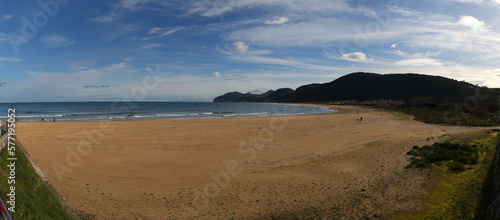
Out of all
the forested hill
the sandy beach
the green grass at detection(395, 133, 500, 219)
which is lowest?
the sandy beach

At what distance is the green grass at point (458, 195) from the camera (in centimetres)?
519

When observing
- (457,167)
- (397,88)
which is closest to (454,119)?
(457,167)

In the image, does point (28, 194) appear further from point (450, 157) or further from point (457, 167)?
point (450, 157)

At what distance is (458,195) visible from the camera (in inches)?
240

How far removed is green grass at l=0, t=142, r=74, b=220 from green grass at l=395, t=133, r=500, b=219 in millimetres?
7066

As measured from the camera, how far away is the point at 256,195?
784 centimetres

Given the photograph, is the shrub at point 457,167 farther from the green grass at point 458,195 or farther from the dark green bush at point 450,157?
the green grass at point 458,195

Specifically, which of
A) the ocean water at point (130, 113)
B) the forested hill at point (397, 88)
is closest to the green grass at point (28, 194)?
the ocean water at point (130, 113)

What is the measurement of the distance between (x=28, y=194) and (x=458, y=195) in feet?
30.3

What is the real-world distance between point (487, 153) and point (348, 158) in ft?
16.7

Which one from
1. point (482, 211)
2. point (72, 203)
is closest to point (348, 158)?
point (482, 211)

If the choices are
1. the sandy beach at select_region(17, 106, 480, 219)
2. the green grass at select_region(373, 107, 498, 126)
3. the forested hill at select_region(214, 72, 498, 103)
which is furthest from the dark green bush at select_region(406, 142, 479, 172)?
the forested hill at select_region(214, 72, 498, 103)

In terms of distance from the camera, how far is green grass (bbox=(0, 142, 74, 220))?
316 centimetres

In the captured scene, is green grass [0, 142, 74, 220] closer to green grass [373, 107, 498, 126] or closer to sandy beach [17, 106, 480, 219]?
sandy beach [17, 106, 480, 219]
